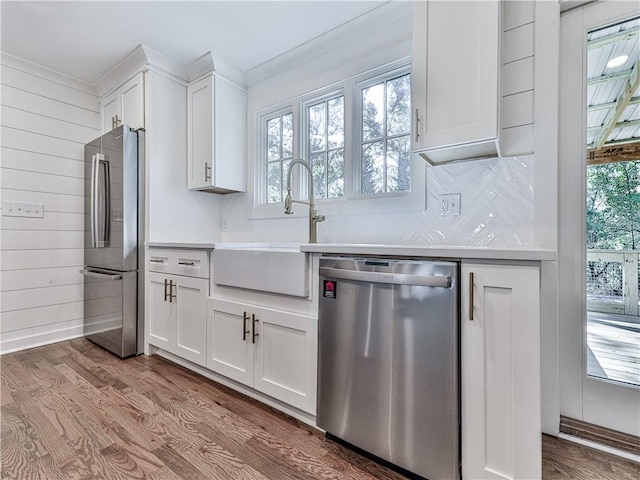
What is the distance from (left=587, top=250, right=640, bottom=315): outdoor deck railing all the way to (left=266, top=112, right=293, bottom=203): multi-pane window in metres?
2.16

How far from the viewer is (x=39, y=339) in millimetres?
2766

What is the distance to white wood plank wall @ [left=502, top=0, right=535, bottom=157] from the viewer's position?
5.15ft

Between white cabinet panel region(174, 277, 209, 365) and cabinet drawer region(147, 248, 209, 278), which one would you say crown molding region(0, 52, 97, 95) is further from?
white cabinet panel region(174, 277, 209, 365)

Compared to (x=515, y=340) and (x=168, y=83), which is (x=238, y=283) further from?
(x=168, y=83)

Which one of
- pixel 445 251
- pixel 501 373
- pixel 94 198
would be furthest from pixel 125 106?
pixel 501 373

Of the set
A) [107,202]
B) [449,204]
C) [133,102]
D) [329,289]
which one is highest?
[133,102]

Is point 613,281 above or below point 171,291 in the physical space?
above

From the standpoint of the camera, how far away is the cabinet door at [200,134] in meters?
2.65

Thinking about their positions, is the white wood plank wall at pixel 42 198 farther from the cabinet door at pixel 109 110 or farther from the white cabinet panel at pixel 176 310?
the white cabinet panel at pixel 176 310

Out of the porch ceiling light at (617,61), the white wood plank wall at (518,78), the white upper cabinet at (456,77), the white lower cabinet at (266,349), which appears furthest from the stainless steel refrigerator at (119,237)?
the porch ceiling light at (617,61)

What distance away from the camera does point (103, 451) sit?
54.3 inches

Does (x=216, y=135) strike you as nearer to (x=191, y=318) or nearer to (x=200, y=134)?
(x=200, y=134)

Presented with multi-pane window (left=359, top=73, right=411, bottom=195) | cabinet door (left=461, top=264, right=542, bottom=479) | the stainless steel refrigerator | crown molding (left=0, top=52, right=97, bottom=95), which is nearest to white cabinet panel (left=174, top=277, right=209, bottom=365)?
the stainless steel refrigerator

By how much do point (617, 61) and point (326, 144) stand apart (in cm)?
170
